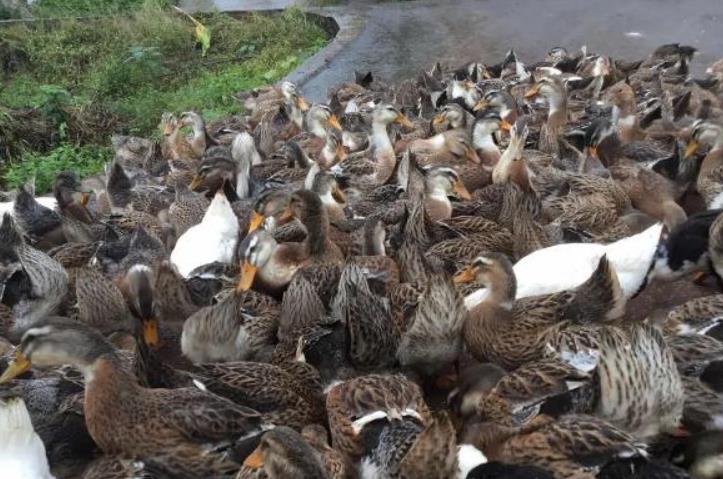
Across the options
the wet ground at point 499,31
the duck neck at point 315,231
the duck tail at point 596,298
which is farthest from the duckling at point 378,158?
the wet ground at point 499,31

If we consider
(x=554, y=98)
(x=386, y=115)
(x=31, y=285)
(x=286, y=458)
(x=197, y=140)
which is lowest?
(x=197, y=140)

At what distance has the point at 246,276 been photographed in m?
4.77

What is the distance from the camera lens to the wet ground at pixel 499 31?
12.8 metres

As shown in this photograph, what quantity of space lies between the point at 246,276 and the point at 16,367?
4.92 feet

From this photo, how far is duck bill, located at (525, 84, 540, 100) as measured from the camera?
27.0 feet

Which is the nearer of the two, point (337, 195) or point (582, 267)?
point (582, 267)

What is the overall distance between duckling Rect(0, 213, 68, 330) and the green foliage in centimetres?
408

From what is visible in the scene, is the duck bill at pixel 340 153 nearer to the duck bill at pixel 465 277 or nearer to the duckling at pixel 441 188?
the duckling at pixel 441 188

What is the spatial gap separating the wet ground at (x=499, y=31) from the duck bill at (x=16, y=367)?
26.2 ft

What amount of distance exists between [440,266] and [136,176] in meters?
4.22

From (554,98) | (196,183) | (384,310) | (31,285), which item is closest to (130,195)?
(196,183)

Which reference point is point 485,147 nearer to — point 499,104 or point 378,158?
point 378,158

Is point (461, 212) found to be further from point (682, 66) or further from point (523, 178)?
point (682, 66)

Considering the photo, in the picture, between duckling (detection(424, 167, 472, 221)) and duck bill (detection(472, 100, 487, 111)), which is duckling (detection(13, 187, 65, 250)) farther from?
duck bill (detection(472, 100, 487, 111))
